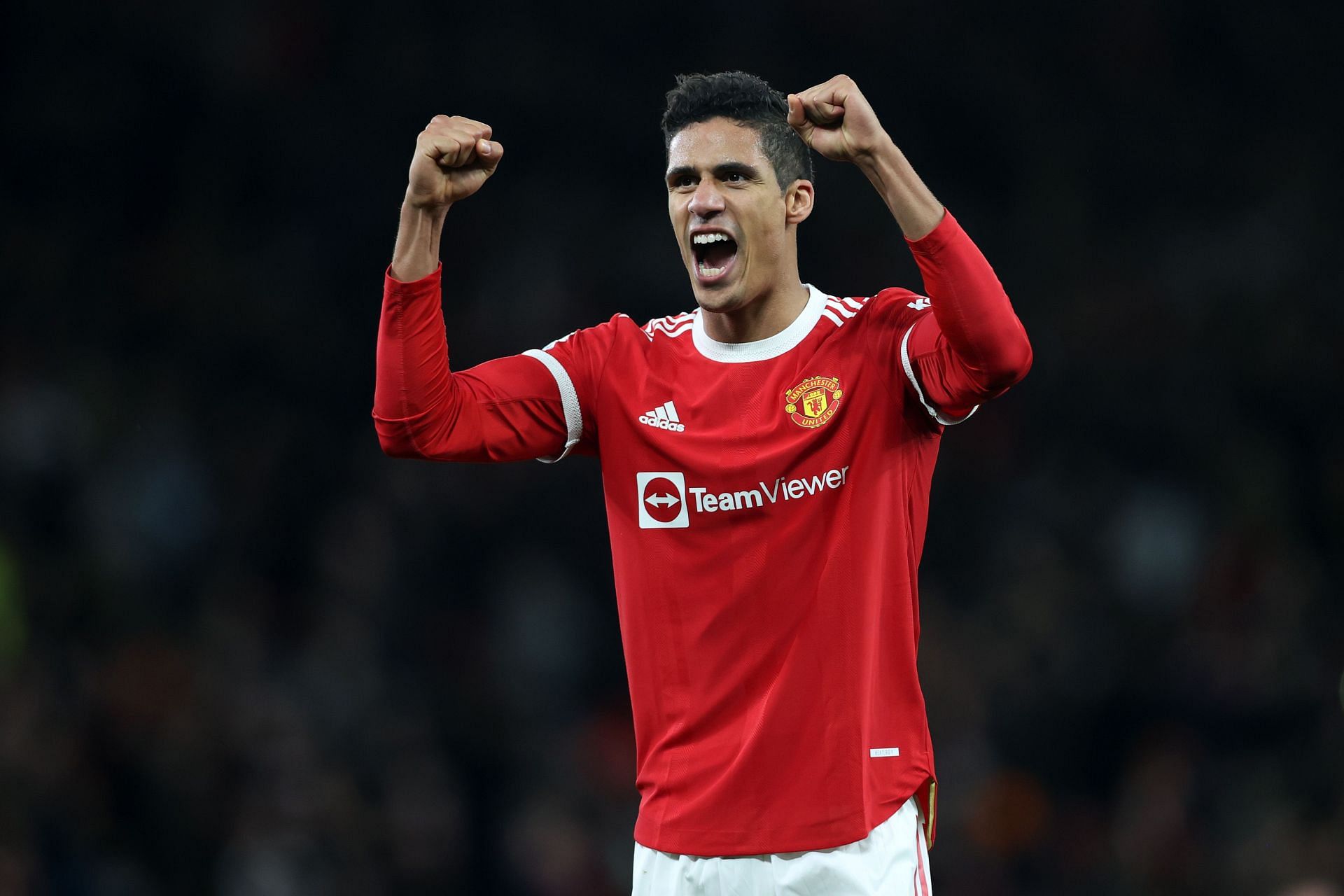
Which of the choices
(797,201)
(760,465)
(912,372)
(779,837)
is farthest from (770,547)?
(797,201)

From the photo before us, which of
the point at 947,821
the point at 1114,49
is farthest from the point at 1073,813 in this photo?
the point at 1114,49

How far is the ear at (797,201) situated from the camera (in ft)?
11.3

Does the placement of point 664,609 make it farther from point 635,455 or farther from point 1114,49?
point 1114,49

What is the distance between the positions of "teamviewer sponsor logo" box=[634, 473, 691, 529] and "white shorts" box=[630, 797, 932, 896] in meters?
0.69

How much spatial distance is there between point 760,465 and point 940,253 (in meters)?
0.59

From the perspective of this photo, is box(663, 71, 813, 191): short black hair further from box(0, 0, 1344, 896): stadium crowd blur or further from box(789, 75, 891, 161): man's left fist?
box(0, 0, 1344, 896): stadium crowd blur

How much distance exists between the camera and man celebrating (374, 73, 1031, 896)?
3141 mm

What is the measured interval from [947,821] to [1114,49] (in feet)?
18.0

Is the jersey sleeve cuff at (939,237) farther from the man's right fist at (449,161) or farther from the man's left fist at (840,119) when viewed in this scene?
the man's right fist at (449,161)

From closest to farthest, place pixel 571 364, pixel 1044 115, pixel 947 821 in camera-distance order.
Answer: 1. pixel 571 364
2. pixel 947 821
3. pixel 1044 115

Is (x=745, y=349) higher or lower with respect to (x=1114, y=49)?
lower

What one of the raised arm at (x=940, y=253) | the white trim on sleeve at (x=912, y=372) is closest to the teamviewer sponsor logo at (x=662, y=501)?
the white trim on sleeve at (x=912, y=372)

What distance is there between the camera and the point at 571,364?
139 inches

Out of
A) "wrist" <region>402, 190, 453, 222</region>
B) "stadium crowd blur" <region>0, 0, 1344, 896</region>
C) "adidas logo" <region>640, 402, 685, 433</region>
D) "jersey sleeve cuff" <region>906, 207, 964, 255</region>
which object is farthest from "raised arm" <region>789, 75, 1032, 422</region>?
"stadium crowd blur" <region>0, 0, 1344, 896</region>
